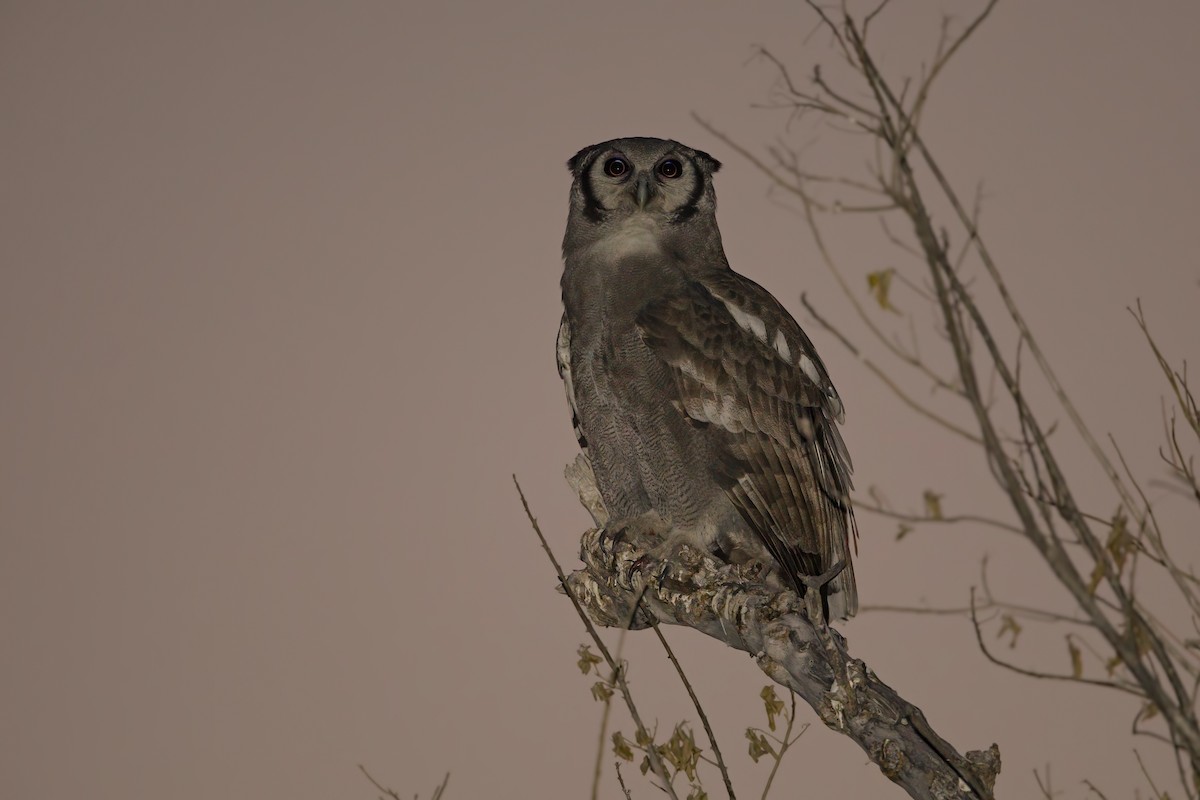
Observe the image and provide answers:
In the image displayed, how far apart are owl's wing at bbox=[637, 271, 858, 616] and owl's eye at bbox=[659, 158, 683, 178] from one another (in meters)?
0.38

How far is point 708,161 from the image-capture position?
9.82 feet

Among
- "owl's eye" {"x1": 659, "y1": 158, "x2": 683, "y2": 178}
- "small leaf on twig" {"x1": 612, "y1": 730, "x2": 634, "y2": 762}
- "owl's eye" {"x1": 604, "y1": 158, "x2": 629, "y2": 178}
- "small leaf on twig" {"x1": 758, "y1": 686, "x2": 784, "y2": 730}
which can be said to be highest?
"owl's eye" {"x1": 659, "y1": 158, "x2": 683, "y2": 178}

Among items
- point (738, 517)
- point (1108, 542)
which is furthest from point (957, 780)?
point (1108, 542)

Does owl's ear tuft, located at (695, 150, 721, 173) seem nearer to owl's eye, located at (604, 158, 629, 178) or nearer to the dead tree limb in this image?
owl's eye, located at (604, 158, 629, 178)

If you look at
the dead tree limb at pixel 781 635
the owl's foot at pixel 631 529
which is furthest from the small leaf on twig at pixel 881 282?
the owl's foot at pixel 631 529

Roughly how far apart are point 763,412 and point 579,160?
3.07 feet

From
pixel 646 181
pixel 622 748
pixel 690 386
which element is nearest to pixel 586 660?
pixel 622 748

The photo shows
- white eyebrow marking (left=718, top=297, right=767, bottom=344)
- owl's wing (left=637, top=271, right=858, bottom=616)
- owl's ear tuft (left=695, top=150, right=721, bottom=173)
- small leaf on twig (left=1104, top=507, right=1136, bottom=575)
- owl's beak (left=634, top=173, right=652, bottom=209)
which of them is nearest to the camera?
small leaf on twig (left=1104, top=507, right=1136, bottom=575)

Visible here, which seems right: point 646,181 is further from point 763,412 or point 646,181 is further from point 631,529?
point 631,529

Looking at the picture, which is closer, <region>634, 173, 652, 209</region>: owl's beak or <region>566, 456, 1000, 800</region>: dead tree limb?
<region>566, 456, 1000, 800</region>: dead tree limb

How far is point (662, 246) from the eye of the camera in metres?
2.85

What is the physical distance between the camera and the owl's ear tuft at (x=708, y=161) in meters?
2.96

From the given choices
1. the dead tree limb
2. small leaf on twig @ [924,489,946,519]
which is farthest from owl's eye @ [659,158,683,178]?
small leaf on twig @ [924,489,946,519]

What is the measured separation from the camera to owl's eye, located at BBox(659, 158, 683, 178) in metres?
2.88
